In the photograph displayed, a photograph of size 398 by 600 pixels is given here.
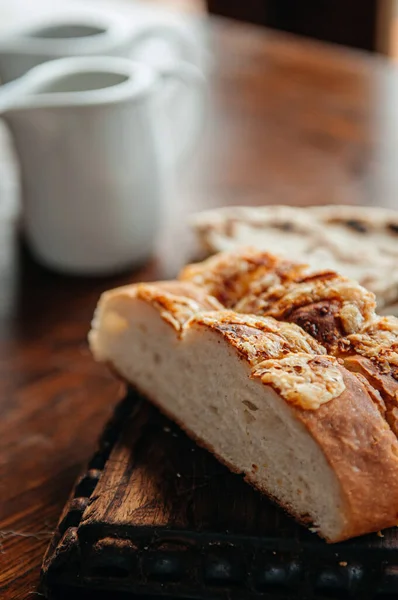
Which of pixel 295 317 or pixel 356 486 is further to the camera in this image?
pixel 295 317

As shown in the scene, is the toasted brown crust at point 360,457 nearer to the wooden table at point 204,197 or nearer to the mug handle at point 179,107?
the wooden table at point 204,197

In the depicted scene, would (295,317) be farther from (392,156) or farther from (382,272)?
(392,156)

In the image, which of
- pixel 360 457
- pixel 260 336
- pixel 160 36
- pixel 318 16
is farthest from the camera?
pixel 318 16

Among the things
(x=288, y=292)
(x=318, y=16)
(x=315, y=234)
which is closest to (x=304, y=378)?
(x=288, y=292)

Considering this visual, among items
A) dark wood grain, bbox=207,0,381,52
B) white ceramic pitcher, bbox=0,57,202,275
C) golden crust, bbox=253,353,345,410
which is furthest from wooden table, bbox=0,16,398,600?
dark wood grain, bbox=207,0,381,52

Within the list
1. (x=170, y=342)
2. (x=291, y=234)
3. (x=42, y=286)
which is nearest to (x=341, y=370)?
(x=170, y=342)

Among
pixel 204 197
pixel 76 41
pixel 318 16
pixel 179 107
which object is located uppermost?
pixel 76 41

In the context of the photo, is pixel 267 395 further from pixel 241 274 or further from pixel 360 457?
pixel 241 274
